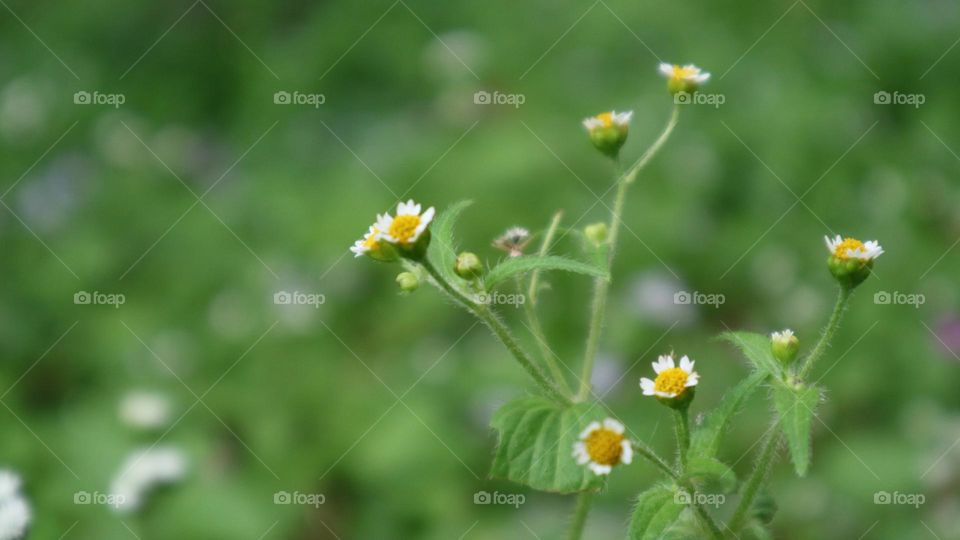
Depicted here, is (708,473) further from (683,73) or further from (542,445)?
(683,73)

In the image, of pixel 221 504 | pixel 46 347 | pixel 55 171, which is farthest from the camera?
pixel 55 171

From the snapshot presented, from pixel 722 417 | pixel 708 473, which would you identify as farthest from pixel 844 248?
pixel 708 473

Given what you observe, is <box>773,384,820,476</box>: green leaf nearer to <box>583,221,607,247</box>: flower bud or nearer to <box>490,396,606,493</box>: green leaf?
<box>490,396,606,493</box>: green leaf

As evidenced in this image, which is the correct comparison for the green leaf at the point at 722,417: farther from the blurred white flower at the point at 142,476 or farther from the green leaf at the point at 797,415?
the blurred white flower at the point at 142,476

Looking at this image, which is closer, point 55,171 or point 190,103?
point 55,171

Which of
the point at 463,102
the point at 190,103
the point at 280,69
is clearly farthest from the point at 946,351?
the point at 190,103

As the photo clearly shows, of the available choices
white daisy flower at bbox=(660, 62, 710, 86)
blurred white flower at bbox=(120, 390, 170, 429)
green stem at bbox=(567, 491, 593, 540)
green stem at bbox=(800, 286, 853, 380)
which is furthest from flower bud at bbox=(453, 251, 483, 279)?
blurred white flower at bbox=(120, 390, 170, 429)

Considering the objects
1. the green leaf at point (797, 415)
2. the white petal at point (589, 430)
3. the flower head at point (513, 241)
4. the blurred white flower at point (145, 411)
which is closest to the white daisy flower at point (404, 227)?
the flower head at point (513, 241)

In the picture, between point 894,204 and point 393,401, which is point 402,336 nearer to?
point 393,401
